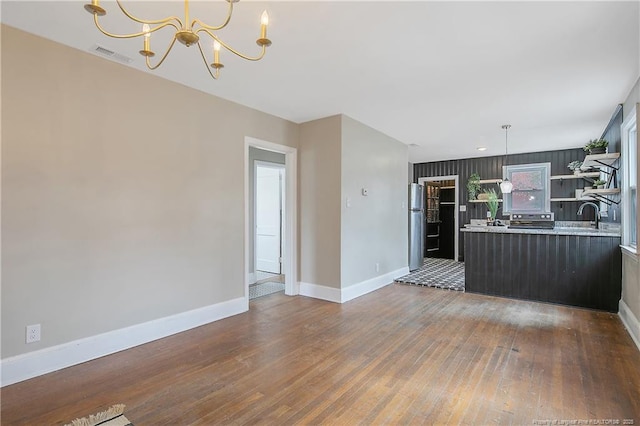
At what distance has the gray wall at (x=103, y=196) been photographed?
7.89 ft

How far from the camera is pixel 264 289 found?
5.20 metres

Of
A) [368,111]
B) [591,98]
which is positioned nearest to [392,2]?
[368,111]

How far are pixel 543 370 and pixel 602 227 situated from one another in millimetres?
4146

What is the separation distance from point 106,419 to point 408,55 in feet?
10.9

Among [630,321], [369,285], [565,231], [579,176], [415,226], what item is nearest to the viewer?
[630,321]

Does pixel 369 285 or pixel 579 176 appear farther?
pixel 579 176

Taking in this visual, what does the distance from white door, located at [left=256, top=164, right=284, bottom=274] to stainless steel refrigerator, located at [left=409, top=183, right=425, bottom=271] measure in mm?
2578

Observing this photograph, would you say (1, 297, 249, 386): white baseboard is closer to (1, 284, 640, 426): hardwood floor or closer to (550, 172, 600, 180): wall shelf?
(1, 284, 640, 426): hardwood floor

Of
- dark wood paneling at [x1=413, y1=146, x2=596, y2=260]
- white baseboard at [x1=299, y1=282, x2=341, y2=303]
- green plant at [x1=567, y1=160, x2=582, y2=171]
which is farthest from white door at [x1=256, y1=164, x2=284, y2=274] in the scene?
green plant at [x1=567, y1=160, x2=582, y2=171]

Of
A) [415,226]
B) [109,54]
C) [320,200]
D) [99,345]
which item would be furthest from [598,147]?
[99,345]

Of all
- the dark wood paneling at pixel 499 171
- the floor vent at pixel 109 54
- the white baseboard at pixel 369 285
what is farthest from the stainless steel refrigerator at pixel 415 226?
the floor vent at pixel 109 54

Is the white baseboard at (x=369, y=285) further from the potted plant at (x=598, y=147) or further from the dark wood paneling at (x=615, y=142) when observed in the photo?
the potted plant at (x=598, y=147)

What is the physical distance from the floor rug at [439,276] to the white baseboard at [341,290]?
27.8 inches

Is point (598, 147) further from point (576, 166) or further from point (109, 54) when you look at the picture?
point (109, 54)
